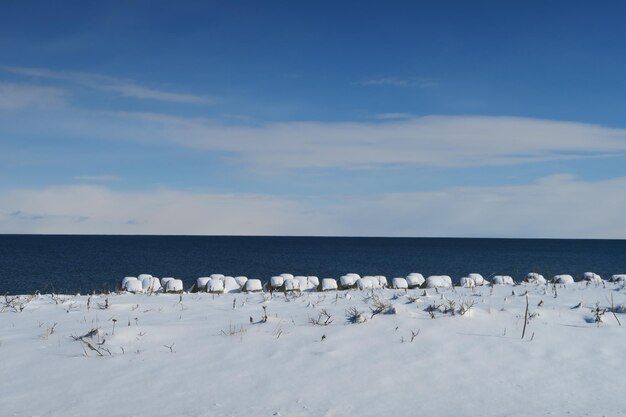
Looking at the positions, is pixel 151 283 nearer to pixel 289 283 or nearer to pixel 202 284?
pixel 202 284

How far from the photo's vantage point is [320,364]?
5895 millimetres

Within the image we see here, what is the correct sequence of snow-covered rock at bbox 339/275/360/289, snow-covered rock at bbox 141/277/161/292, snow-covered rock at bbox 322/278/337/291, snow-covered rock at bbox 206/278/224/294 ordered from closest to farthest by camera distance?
snow-covered rock at bbox 206/278/224/294 < snow-covered rock at bbox 141/277/161/292 < snow-covered rock at bbox 322/278/337/291 < snow-covered rock at bbox 339/275/360/289

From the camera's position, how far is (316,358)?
6.05 meters

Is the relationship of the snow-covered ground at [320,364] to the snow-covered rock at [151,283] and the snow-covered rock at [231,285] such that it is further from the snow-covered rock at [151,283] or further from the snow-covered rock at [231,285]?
the snow-covered rock at [151,283]

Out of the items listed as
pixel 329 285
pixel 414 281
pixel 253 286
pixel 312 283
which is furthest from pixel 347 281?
pixel 253 286

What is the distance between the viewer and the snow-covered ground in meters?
4.99

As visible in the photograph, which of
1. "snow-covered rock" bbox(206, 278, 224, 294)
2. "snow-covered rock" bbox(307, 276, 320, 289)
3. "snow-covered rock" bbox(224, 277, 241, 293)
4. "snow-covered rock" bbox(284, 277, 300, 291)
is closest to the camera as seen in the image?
"snow-covered rock" bbox(206, 278, 224, 294)

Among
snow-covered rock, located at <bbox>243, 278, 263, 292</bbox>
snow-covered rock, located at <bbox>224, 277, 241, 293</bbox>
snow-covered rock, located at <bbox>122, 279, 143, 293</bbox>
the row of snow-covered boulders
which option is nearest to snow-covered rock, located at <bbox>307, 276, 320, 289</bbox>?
the row of snow-covered boulders

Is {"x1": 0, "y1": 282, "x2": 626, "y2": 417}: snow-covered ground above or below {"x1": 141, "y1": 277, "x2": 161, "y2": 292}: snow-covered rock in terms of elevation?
above

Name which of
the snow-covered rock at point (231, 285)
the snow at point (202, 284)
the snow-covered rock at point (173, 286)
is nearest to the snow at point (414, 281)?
the snow-covered rock at point (231, 285)

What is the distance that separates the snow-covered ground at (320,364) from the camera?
4988 mm

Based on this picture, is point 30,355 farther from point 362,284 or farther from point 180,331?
point 362,284

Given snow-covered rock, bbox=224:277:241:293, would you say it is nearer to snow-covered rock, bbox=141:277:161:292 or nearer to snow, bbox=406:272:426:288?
snow-covered rock, bbox=141:277:161:292

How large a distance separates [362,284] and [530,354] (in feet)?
41.5
